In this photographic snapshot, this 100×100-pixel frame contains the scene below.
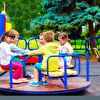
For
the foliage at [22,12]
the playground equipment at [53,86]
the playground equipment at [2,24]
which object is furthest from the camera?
the foliage at [22,12]

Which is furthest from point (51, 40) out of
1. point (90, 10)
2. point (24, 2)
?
point (24, 2)

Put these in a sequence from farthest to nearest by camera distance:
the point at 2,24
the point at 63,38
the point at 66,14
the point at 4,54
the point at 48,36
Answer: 1. the point at 66,14
2. the point at 2,24
3. the point at 63,38
4. the point at 4,54
5. the point at 48,36

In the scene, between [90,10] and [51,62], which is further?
[90,10]

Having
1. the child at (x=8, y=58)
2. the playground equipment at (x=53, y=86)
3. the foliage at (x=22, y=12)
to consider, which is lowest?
the playground equipment at (x=53, y=86)

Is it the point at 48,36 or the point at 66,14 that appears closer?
the point at 48,36

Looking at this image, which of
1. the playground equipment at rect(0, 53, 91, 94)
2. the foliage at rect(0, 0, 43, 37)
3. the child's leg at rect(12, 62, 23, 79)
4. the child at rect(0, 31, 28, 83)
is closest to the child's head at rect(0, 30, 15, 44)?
the child at rect(0, 31, 28, 83)

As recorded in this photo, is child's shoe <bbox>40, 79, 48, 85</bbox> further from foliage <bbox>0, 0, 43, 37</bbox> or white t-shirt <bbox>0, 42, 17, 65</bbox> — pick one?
foliage <bbox>0, 0, 43, 37</bbox>

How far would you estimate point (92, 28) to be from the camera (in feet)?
54.7

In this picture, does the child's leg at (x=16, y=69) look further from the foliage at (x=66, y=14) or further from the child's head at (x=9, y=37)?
the foliage at (x=66, y=14)

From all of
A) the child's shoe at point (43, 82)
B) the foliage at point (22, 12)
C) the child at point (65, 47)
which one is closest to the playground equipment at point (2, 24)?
the child at point (65, 47)

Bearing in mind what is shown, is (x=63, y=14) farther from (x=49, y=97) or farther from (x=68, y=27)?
(x=49, y=97)

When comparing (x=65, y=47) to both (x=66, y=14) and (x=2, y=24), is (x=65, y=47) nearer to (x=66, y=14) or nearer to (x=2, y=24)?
(x=2, y=24)

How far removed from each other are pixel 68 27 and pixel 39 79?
26.1ft

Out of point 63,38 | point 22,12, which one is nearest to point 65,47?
point 63,38
